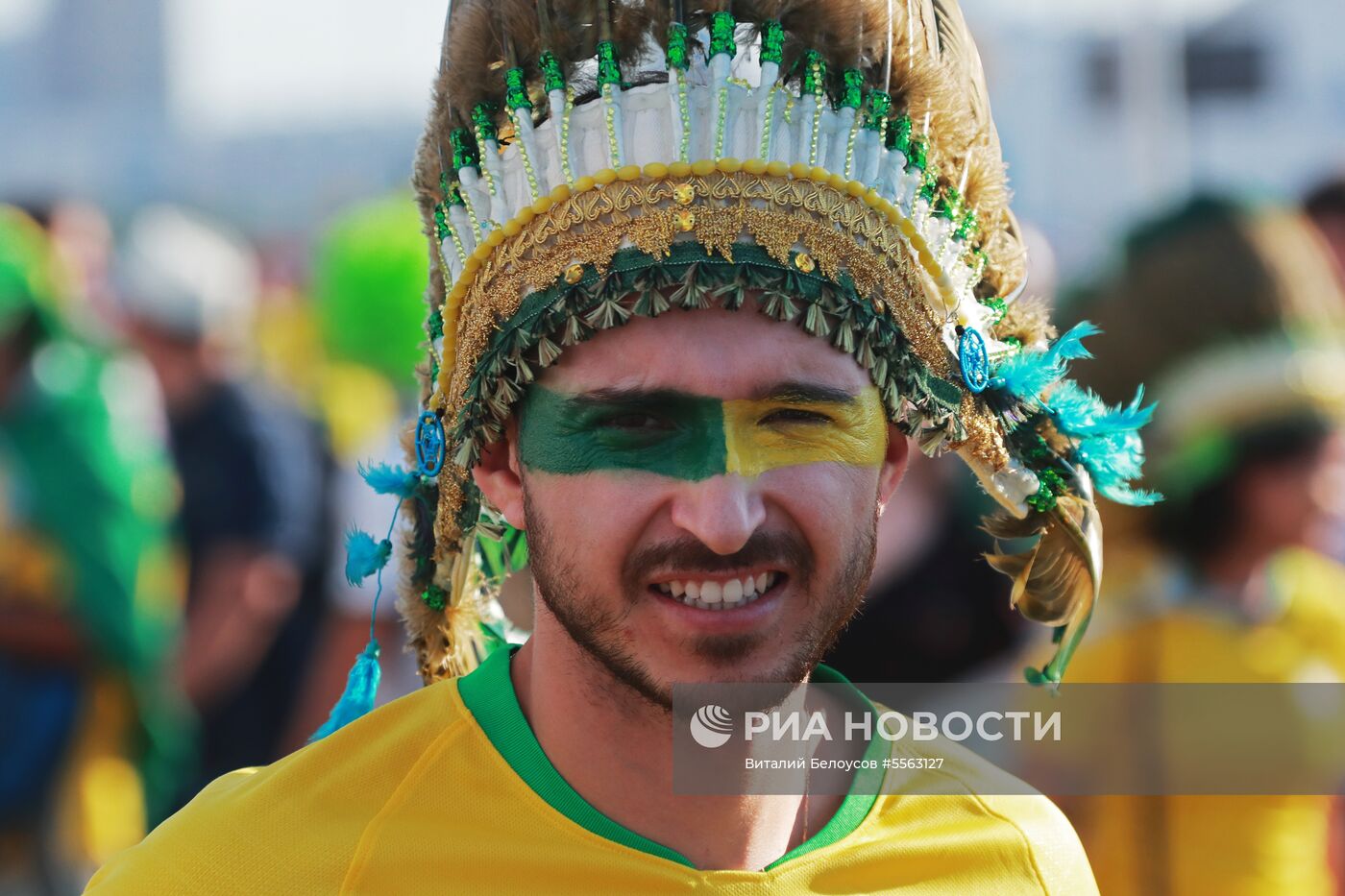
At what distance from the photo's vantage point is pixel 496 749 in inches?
104

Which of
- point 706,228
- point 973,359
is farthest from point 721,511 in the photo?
point 973,359

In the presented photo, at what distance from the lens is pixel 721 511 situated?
2449 mm

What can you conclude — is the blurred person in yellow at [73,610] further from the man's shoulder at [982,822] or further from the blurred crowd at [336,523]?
the man's shoulder at [982,822]

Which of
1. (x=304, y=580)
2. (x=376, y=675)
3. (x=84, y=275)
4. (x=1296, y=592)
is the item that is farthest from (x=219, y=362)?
(x=1296, y=592)

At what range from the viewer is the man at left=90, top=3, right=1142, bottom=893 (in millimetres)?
2496

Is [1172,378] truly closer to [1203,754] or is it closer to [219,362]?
[1203,754]

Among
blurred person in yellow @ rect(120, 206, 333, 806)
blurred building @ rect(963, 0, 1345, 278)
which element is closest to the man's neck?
blurred person in yellow @ rect(120, 206, 333, 806)

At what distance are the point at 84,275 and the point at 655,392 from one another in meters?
5.36

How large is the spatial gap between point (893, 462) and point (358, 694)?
1.05 m

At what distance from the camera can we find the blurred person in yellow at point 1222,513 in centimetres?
424

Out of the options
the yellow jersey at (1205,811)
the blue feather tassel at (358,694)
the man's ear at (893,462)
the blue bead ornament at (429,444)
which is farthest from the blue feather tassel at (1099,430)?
the yellow jersey at (1205,811)

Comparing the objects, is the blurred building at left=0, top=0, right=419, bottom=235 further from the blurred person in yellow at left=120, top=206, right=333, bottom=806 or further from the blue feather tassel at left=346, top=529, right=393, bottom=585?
the blue feather tassel at left=346, top=529, right=393, bottom=585

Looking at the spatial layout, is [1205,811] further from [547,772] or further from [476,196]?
[476,196]

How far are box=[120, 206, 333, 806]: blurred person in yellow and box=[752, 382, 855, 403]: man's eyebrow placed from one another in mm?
3661
